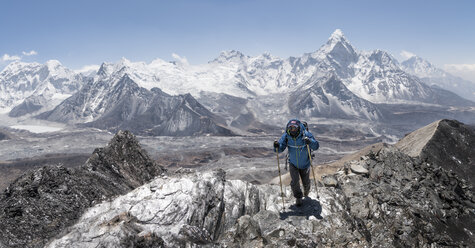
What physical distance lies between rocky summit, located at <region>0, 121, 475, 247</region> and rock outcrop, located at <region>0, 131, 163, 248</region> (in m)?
0.07

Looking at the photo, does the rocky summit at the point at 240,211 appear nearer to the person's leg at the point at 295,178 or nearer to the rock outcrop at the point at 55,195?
the rock outcrop at the point at 55,195

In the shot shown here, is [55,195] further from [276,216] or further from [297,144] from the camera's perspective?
[297,144]

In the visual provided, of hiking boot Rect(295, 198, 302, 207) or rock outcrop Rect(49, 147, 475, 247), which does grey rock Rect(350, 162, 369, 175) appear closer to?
rock outcrop Rect(49, 147, 475, 247)

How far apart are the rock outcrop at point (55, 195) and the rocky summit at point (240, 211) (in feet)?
0.24

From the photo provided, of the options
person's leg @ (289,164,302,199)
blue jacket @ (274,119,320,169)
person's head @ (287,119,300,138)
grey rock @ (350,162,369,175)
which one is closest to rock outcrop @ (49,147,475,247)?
grey rock @ (350,162,369,175)

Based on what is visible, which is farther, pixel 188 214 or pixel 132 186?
pixel 132 186

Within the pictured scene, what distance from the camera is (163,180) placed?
793 inches

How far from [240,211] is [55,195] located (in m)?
14.3

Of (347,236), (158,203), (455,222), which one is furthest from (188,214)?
(455,222)

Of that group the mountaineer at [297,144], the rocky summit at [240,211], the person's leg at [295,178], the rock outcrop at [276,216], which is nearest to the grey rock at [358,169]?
the rocky summit at [240,211]

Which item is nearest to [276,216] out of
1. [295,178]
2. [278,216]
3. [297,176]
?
[278,216]

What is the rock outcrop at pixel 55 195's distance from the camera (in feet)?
62.5

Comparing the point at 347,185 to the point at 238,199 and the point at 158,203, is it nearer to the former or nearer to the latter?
the point at 238,199

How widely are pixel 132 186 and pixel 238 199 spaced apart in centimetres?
1453
